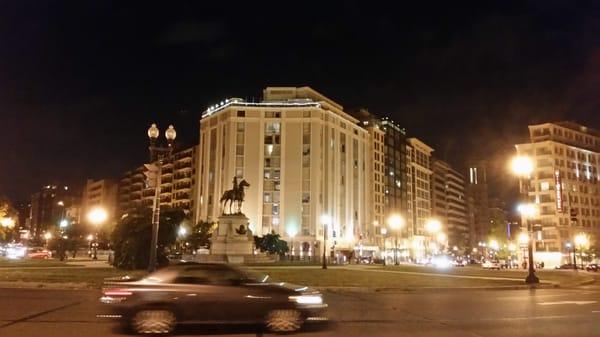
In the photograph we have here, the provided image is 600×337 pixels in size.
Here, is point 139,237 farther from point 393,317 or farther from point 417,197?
point 417,197

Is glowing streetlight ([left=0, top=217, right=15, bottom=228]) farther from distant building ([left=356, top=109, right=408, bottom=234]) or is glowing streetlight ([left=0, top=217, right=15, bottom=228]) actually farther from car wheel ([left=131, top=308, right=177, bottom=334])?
distant building ([left=356, top=109, right=408, bottom=234])

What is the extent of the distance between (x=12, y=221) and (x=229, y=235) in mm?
28885

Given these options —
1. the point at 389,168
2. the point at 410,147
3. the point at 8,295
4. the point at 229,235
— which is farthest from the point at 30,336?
the point at 410,147

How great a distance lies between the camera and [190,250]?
96250 mm

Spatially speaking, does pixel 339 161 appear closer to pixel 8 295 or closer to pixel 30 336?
pixel 8 295

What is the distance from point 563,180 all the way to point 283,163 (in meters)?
62.1

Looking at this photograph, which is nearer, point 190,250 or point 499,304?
point 499,304

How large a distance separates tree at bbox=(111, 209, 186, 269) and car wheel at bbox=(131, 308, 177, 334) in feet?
95.9

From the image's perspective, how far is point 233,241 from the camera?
56.4m

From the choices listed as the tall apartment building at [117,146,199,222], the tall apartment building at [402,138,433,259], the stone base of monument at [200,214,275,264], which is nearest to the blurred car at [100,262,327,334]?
the stone base of monument at [200,214,275,264]

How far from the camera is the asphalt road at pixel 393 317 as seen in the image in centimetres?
1209

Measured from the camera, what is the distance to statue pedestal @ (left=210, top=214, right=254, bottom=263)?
5569 centimetres

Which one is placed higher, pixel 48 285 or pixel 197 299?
pixel 197 299

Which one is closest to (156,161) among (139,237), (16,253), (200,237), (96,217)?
(139,237)
